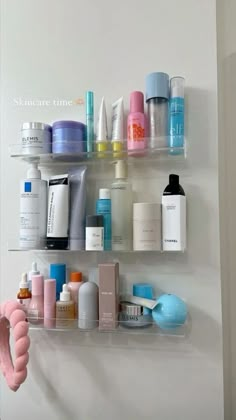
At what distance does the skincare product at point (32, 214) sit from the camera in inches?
34.7

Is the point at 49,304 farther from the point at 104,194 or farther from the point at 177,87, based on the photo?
the point at 177,87

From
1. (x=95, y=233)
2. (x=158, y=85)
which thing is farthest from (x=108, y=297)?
(x=158, y=85)

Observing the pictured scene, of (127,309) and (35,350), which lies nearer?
(127,309)

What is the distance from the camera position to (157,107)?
0.86 metres

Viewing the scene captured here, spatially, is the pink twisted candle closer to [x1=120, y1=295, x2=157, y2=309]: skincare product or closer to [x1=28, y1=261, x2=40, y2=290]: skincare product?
[x1=28, y1=261, x2=40, y2=290]: skincare product

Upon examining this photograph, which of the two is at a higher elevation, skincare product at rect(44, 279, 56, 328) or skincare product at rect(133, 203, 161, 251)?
skincare product at rect(133, 203, 161, 251)

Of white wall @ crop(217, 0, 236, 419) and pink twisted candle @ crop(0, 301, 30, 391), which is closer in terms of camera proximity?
pink twisted candle @ crop(0, 301, 30, 391)

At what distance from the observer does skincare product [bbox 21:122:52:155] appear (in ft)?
2.89

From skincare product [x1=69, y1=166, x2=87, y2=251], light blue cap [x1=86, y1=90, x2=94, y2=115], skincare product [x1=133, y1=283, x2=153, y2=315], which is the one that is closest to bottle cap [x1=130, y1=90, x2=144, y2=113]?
light blue cap [x1=86, y1=90, x2=94, y2=115]

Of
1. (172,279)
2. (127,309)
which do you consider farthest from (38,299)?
(172,279)

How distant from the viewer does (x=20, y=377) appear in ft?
2.71

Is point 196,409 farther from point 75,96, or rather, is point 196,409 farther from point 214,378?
point 75,96

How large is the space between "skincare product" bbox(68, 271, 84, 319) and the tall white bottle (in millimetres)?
133

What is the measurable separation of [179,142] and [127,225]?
25 centimetres
